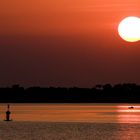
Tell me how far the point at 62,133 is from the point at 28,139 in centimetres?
822

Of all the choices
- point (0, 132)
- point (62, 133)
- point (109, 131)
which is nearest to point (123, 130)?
point (109, 131)

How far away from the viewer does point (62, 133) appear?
256 feet

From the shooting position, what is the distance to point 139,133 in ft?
251

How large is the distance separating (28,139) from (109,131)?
13.6 metres

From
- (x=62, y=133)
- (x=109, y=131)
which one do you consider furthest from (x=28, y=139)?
(x=109, y=131)

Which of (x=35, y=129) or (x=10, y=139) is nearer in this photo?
(x=10, y=139)

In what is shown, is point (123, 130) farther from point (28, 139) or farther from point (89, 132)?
point (28, 139)

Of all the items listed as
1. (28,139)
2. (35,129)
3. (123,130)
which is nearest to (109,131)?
(123,130)

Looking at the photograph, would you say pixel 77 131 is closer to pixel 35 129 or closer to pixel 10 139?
pixel 35 129

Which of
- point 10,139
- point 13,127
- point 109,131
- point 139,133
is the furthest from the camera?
point 13,127

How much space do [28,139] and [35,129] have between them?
13.9 m

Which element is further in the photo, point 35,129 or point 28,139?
point 35,129

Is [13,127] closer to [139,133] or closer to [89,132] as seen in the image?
[89,132]

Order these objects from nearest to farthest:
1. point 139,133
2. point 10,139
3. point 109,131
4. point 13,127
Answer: point 10,139 < point 139,133 < point 109,131 < point 13,127
